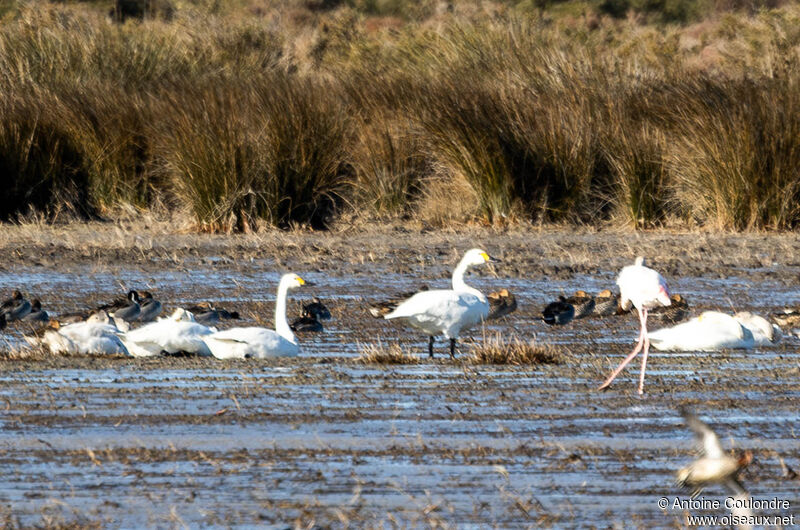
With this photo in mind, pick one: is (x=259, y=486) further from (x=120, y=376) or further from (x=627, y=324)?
(x=627, y=324)

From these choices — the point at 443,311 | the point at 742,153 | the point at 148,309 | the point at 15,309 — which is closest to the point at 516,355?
the point at 443,311

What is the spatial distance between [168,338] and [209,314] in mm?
2229

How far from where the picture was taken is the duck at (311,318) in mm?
12640

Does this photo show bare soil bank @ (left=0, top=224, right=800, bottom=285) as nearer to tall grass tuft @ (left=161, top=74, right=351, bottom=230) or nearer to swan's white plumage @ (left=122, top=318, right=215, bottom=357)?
tall grass tuft @ (left=161, top=74, right=351, bottom=230)

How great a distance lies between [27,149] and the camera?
825 inches

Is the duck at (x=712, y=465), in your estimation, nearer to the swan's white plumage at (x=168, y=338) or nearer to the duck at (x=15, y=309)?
the swan's white plumage at (x=168, y=338)

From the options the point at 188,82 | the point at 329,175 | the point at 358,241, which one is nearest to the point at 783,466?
the point at 358,241

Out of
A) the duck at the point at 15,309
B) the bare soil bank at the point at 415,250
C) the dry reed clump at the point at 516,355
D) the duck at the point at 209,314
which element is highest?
the dry reed clump at the point at 516,355

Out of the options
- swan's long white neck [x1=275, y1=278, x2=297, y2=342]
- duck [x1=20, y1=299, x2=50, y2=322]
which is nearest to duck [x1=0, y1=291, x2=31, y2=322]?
duck [x1=20, y1=299, x2=50, y2=322]

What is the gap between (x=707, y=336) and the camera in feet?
37.1

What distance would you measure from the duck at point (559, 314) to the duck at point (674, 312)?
0.99 meters

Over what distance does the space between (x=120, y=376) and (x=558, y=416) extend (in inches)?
126

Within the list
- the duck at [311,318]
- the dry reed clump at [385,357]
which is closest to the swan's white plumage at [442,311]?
the dry reed clump at [385,357]

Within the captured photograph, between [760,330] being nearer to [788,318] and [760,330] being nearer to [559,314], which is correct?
[788,318]
